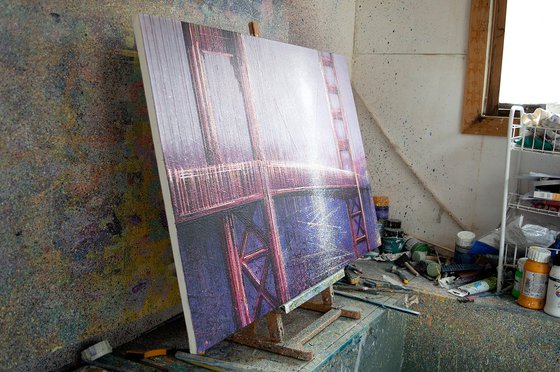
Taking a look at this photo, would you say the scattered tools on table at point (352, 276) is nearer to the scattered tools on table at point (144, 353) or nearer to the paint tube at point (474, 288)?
the paint tube at point (474, 288)

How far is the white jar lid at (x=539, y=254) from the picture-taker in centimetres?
200

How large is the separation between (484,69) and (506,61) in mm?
123

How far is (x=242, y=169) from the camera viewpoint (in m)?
1.45

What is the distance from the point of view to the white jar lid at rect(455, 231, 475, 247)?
246 centimetres

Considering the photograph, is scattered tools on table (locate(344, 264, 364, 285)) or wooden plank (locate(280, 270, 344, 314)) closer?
wooden plank (locate(280, 270, 344, 314))

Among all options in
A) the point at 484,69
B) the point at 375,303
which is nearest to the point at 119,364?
the point at 375,303

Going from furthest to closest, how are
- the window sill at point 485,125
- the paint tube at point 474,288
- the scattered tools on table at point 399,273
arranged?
the window sill at point 485,125, the scattered tools on table at point 399,273, the paint tube at point 474,288

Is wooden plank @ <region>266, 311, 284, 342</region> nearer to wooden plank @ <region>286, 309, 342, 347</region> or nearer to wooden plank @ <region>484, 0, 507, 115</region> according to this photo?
wooden plank @ <region>286, 309, 342, 347</region>

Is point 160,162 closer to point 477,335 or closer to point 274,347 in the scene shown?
point 274,347

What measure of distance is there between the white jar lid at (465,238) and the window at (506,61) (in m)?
0.54

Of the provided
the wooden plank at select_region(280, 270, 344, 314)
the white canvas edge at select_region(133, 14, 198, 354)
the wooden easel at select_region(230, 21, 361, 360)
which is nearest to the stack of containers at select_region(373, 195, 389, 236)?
the wooden plank at select_region(280, 270, 344, 314)

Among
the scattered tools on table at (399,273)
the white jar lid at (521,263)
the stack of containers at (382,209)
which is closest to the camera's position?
the white jar lid at (521,263)

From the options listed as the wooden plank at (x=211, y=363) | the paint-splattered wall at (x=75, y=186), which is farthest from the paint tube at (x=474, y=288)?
the paint-splattered wall at (x=75, y=186)

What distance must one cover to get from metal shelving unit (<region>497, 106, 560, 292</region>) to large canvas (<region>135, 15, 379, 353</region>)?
72 cm
